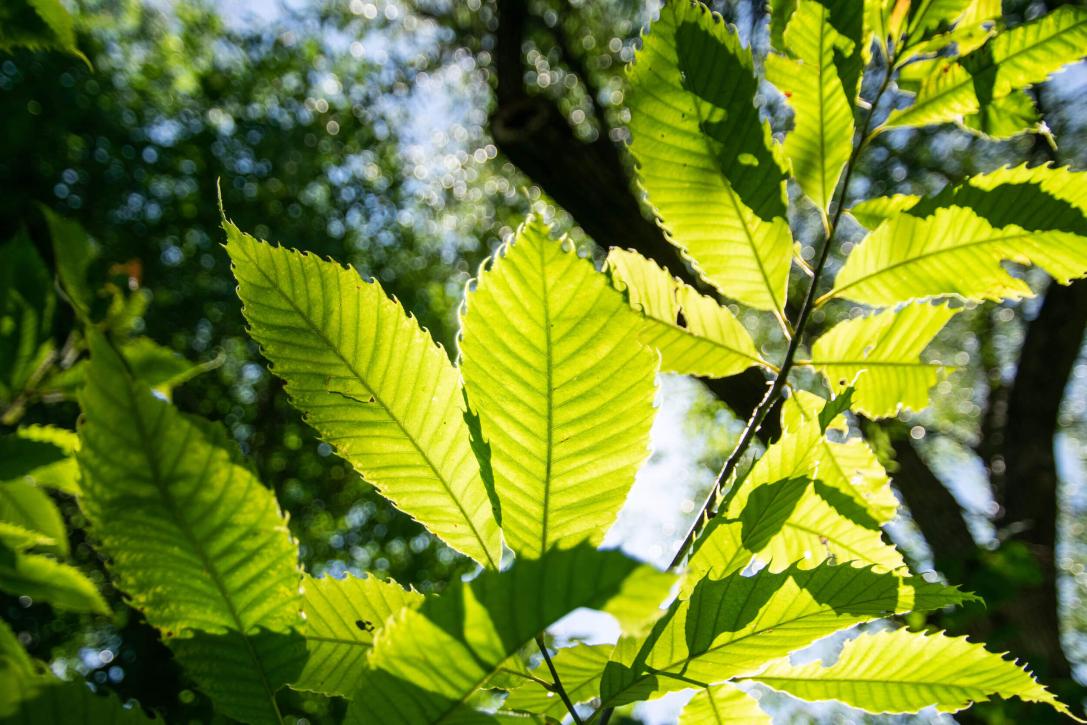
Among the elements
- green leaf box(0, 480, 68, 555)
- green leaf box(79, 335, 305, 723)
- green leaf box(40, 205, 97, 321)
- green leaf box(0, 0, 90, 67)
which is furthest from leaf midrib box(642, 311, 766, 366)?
green leaf box(40, 205, 97, 321)

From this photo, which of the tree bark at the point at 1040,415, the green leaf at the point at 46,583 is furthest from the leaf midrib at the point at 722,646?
the tree bark at the point at 1040,415

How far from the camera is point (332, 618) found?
0.53 meters

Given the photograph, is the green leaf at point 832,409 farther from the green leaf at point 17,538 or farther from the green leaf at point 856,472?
the green leaf at point 17,538

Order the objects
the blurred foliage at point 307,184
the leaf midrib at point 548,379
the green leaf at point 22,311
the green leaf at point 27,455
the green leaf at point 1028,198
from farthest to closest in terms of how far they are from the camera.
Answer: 1. the blurred foliage at point 307,184
2. the green leaf at point 22,311
3. the green leaf at point 27,455
4. the green leaf at point 1028,198
5. the leaf midrib at point 548,379

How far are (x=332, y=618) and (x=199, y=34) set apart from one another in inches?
398

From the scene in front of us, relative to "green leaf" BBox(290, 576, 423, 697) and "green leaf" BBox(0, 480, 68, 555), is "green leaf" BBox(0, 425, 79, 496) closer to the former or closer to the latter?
"green leaf" BBox(0, 480, 68, 555)

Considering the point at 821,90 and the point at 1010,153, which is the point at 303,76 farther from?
the point at 821,90

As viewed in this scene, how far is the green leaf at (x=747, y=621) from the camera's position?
1.51 ft

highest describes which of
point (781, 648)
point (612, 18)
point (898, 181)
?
point (612, 18)

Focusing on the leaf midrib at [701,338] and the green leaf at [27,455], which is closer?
the leaf midrib at [701,338]

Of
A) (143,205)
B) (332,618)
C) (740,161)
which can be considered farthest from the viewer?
(143,205)

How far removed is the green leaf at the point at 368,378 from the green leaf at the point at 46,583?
71 centimetres

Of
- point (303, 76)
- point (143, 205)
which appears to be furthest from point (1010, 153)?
point (143, 205)

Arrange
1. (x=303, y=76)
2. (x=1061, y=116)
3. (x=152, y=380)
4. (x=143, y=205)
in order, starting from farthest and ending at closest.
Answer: (x=303, y=76) → (x=143, y=205) → (x=1061, y=116) → (x=152, y=380)
